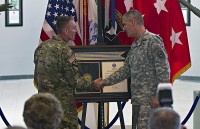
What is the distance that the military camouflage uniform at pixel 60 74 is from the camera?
4922mm

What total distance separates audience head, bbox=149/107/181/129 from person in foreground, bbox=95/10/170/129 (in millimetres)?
2211

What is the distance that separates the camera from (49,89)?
5.03 m

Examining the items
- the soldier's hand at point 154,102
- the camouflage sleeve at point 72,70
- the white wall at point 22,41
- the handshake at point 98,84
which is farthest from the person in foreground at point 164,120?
the white wall at point 22,41

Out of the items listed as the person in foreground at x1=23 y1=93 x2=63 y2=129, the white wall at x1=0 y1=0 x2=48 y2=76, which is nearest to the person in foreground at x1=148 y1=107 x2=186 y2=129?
the person in foreground at x1=23 y1=93 x2=63 y2=129

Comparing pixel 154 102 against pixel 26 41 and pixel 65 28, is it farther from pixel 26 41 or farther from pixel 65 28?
pixel 26 41

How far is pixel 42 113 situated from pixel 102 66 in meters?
2.97

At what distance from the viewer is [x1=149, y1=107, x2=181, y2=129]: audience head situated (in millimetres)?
2631

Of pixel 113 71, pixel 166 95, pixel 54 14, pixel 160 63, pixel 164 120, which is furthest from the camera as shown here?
pixel 54 14

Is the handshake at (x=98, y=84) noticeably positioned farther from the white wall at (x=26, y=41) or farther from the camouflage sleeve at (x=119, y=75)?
the white wall at (x=26, y=41)

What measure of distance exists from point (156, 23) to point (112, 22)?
0.56 meters

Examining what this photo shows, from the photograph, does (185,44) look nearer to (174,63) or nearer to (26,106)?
(174,63)

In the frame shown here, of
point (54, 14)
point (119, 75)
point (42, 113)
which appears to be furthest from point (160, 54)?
point (54, 14)

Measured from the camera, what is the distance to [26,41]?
516 inches

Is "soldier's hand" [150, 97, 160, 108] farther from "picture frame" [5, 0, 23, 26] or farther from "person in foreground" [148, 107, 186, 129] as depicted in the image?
"picture frame" [5, 0, 23, 26]
